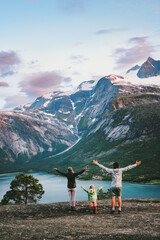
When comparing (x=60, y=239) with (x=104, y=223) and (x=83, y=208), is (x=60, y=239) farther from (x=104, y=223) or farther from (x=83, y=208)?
(x=83, y=208)

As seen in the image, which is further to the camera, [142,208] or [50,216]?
[142,208]

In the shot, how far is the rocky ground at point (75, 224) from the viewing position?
13289mm

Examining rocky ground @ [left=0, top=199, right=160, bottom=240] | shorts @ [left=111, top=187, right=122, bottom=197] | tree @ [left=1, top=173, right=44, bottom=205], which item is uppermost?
shorts @ [left=111, top=187, right=122, bottom=197]

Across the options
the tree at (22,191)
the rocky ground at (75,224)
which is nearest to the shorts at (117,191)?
the rocky ground at (75,224)

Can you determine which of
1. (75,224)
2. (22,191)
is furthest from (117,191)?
(22,191)

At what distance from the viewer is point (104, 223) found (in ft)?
52.2

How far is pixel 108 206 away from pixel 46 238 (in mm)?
10563

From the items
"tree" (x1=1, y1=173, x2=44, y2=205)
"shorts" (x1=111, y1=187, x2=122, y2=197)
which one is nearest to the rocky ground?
"shorts" (x1=111, y1=187, x2=122, y2=197)

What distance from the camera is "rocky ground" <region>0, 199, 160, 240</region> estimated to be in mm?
13289

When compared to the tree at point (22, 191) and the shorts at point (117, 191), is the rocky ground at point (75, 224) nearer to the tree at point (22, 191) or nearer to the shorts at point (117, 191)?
the shorts at point (117, 191)

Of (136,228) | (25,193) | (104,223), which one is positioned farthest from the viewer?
(25,193)

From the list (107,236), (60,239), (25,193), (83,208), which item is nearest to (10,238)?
(60,239)

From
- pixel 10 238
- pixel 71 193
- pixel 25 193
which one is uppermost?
pixel 71 193

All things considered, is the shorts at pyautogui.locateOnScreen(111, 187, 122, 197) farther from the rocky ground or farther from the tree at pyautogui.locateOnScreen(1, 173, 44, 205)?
the tree at pyautogui.locateOnScreen(1, 173, 44, 205)
